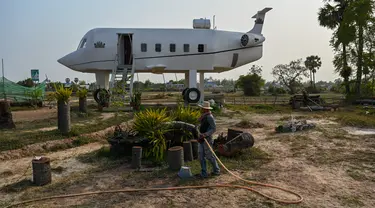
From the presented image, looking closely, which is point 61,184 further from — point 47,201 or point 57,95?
point 57,95

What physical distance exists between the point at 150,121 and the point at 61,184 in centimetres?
275

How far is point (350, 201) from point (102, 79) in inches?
678

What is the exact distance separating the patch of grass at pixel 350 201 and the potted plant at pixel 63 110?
8218 millimetres

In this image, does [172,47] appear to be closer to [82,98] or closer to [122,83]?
[122,83]

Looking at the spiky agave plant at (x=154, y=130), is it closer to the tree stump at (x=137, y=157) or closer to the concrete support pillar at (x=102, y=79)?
the tree stump at (x=137, y=157)

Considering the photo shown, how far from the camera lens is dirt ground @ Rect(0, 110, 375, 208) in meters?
5.45

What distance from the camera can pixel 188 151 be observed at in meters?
8.15

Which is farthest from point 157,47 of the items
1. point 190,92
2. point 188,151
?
point 188,151

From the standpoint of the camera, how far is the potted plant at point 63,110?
34.0 ft

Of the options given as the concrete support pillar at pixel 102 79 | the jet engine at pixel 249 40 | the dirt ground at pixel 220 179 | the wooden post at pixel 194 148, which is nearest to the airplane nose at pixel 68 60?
the concrete support pillar at pixel 102 79

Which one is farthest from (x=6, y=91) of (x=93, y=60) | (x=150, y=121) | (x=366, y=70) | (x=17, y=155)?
(x=366, y=70)

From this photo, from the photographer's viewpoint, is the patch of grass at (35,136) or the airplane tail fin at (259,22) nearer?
the patch of grass at (35,136)

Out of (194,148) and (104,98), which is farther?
(104,98)

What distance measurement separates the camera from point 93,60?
19.0 meters
